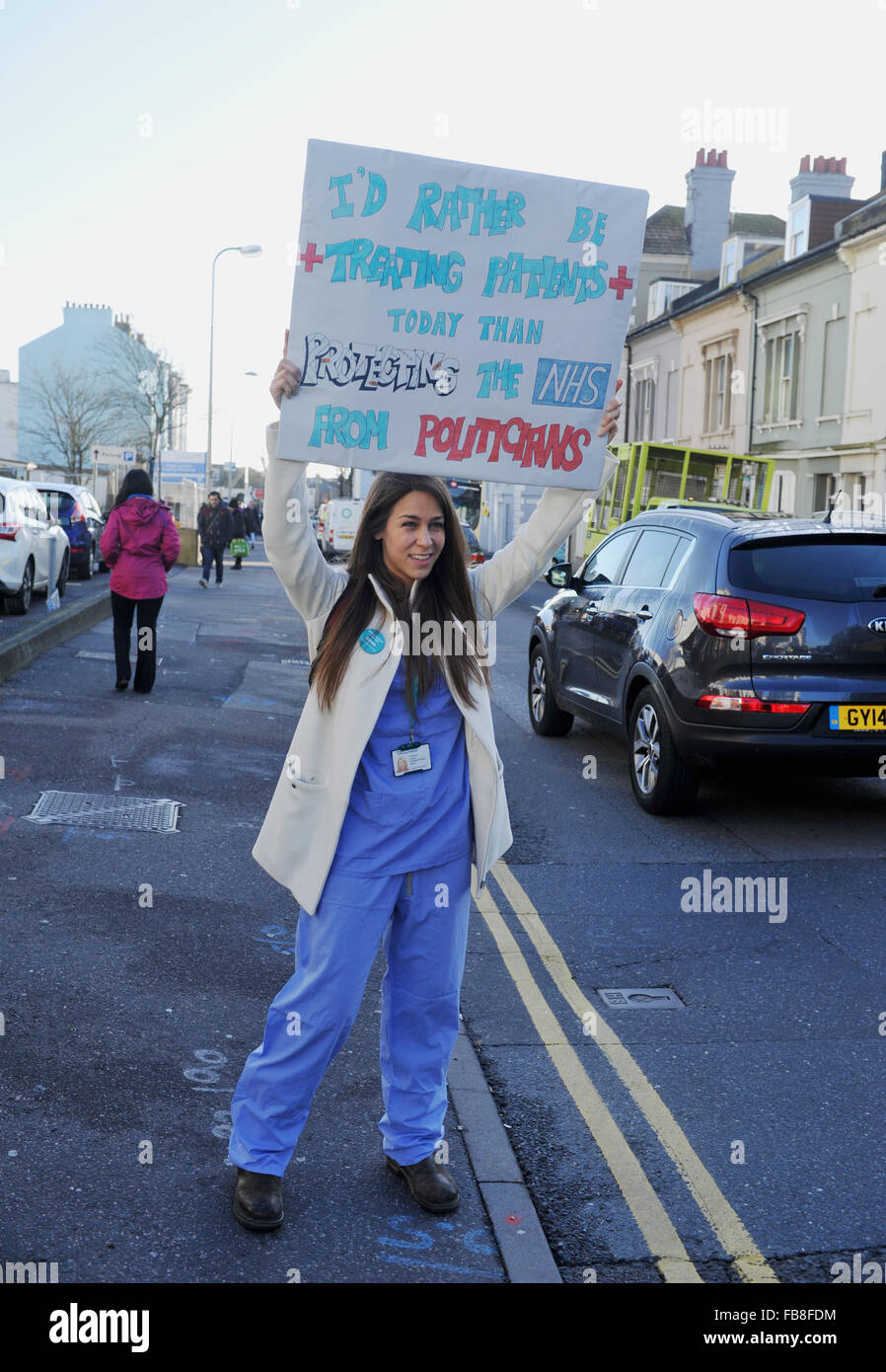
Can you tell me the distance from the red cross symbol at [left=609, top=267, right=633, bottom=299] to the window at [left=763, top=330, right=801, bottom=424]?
1179 inches

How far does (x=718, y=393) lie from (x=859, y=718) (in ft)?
108

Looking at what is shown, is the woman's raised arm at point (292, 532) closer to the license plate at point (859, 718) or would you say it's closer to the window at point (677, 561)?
the license plate at point (859, 718)

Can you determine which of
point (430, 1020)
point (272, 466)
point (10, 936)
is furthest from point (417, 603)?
point (10, 936)

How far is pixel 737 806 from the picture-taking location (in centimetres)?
872

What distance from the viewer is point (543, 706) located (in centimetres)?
1095

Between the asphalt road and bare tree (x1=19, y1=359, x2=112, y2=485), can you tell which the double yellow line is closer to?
the asphalt road

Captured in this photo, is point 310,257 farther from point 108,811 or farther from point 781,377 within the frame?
point 781,377

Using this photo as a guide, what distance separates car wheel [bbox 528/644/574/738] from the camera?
1081cm

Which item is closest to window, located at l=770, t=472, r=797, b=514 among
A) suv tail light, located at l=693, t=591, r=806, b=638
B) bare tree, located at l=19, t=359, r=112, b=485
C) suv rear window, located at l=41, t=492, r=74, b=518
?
suv rear window, located at l=41, t=492, r=74, b=518

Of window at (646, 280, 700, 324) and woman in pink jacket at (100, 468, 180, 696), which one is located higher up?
window at (646, 280, 700, 324)
